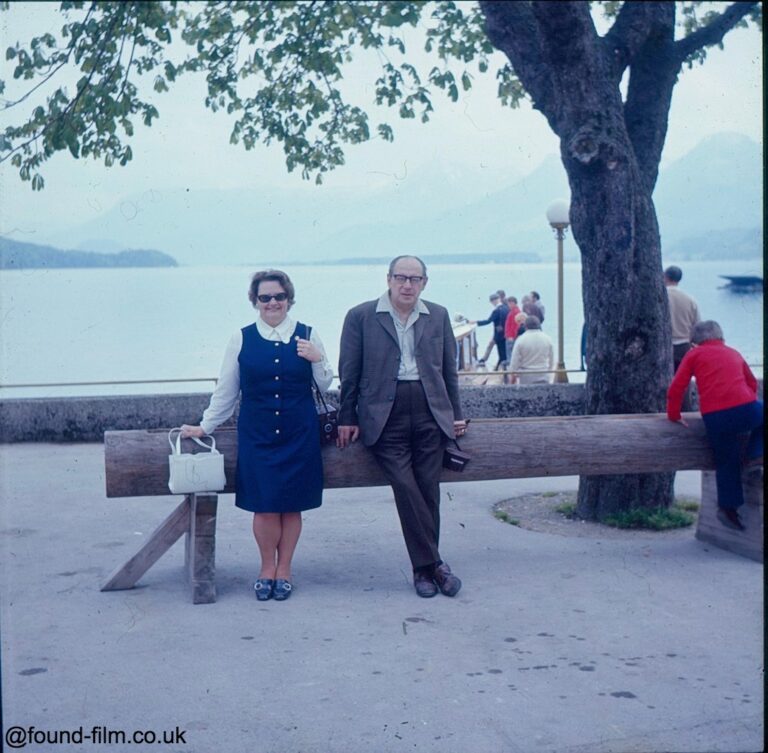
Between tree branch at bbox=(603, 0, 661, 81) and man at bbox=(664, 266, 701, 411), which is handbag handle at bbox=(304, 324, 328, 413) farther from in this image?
man at bbox=(664, 266, 701, 411)

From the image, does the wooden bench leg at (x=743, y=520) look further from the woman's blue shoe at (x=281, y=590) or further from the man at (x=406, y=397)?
the woman's blue shoe at (x=281, y=590)

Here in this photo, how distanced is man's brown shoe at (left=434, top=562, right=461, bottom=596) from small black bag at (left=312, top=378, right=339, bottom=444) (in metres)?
0.98

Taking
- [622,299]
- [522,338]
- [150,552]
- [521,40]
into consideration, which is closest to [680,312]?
[622,299]

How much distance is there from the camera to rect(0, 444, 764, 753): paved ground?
169 inches

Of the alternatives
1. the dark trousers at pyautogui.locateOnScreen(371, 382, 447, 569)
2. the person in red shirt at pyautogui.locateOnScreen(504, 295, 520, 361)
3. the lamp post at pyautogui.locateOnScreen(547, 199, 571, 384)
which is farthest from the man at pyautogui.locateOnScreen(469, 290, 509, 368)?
the dark trousers at pyautogui.locateOnScreen(371, 382, 447, 569)

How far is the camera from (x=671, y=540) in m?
7.32

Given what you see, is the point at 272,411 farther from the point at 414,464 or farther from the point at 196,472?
the point at 414,464

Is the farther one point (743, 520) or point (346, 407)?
point (743, 520)

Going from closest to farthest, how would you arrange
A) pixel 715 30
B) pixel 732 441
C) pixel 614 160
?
pixel 732 441 → pixel 614 160 → pixel 715 30

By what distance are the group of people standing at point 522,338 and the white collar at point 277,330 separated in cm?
656

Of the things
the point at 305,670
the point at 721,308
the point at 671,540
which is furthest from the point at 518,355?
the point at 305,670

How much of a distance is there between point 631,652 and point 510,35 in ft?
15.9

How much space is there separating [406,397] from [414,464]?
0.41m

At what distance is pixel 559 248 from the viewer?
1393cm
